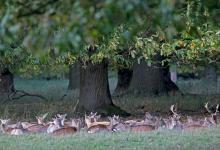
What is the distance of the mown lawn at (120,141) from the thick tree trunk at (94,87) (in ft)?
20.8

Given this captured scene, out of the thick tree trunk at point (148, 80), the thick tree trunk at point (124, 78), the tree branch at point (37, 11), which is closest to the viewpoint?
the tree branch at point (37, 11)

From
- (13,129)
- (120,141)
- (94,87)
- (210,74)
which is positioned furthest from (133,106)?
(210,74)

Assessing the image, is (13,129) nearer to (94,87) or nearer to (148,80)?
(94,87)

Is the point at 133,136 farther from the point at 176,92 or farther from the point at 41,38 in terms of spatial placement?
the point at 176,92

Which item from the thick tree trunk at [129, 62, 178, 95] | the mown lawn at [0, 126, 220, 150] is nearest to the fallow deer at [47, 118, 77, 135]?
the mown lawn at [0, 126, 220, 150]

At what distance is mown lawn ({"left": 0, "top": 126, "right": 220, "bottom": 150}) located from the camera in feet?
32.6

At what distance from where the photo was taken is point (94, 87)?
17969mm

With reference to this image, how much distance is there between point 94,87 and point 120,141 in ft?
24.9

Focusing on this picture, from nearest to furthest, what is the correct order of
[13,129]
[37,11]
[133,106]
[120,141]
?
[37,11] < [120,141] < [13,129] < [133,106]

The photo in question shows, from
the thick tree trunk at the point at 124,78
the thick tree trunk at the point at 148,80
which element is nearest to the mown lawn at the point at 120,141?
the thick tree trunk at the point at 148,80

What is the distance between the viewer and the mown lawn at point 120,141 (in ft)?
32.6

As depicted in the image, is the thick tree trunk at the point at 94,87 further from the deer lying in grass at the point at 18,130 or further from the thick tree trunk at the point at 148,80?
the thick tree trunk at the point at 148,80

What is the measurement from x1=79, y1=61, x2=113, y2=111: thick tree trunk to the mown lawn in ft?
20.8

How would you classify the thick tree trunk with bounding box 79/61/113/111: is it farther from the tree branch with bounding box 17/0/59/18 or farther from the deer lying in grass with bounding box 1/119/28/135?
the tree branch with bounding box 17/0/59/18
